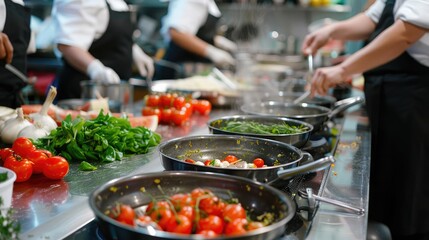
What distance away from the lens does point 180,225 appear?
1.00 m

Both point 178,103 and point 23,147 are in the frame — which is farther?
point 178,103

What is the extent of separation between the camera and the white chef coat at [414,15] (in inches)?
89.2

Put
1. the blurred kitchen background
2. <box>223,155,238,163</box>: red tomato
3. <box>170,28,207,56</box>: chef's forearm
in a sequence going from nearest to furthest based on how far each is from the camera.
→ <box>223,155,238,163</box>: red tomato → <box>170,28,207,56</box>: chef's forearm → the blurred kitchen background

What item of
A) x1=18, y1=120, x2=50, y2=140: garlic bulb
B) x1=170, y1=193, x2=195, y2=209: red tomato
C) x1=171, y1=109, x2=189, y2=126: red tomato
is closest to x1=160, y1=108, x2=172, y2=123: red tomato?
x1=171, y1=109, x2=189, y2=126: red tomato

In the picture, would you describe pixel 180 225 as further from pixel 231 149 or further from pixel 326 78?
pixel 326 78

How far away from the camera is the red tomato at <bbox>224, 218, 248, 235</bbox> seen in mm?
1013

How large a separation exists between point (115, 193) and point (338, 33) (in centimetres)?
231

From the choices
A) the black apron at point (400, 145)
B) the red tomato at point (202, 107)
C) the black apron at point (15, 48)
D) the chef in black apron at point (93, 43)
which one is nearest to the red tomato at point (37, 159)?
the black apron at point (15, 48)

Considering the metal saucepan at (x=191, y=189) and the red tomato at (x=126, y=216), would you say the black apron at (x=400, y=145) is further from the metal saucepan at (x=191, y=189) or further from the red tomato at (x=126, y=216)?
the red tomato at (x=126, y=216)

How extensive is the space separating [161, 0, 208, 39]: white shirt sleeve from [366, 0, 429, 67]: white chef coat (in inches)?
80.5

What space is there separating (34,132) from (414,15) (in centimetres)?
172

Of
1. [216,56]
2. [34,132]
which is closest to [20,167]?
[34,132]

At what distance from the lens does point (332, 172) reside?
180cm

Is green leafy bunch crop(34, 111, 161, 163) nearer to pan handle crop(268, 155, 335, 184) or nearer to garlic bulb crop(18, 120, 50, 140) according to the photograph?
garlic bulb crop(18, 120, 50, 140)
